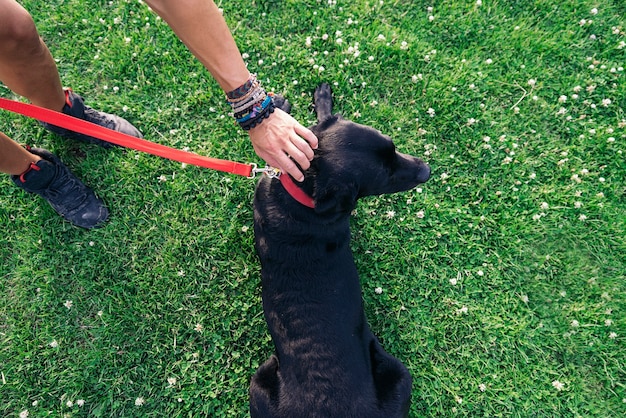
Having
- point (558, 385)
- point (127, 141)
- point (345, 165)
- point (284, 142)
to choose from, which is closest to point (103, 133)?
point (127, 141)

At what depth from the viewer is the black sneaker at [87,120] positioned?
3.81 metres

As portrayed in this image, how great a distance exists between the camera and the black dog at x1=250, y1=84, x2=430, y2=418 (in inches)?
109

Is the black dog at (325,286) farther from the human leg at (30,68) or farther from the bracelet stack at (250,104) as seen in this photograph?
the human leg at (30,68)

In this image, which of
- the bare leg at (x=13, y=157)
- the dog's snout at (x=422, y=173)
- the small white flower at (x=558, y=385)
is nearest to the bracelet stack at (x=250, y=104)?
the dog's snout at (x=422, y=173)

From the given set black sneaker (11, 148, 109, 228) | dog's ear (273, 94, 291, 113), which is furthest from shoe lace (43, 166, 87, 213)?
dog's ear (273, 94, 291, 113)

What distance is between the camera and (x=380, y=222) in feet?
13.2

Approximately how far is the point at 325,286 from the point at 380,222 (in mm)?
1304

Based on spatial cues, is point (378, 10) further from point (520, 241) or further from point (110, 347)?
point (110, 347)

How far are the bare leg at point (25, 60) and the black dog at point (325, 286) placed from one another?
207cm

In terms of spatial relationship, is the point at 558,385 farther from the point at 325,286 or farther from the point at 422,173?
the point at 325,286

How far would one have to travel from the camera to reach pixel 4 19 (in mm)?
2756

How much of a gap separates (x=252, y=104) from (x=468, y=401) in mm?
3379

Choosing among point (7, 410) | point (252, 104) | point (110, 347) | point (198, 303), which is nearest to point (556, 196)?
point (252, 104)

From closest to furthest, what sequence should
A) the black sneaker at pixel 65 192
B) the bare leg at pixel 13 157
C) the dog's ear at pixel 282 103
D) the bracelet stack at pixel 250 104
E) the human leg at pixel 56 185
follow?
the bracelet stack at pixel 250 104 < the bare leg at pixel 13 157 < the human leg at pixel 56 185 < the black sneaker at pixel 65 192 < the dog's ear at pixel 282 103
